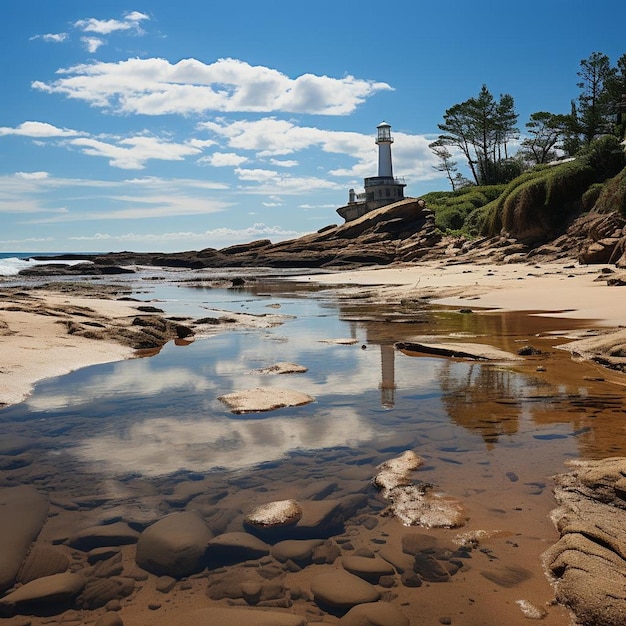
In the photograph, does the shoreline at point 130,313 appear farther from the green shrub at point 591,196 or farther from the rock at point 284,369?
the green shrub at point 591,196

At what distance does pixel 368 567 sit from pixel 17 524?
1979mm

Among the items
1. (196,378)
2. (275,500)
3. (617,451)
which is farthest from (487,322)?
(275,500)

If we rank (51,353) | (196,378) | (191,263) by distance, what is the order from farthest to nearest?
(191,263) < (51,353) < (196,378)

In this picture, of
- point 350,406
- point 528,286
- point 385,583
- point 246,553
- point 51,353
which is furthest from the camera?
point 528,286

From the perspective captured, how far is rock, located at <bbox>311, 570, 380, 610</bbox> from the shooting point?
8.45 feet

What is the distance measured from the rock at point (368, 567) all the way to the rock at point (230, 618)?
42 cm

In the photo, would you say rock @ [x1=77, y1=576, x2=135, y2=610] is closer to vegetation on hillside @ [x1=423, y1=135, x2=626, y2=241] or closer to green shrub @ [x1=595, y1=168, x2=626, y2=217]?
green shrub @ [x1=595, y1=168, x2=626, y2=217]

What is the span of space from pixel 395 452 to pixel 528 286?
14.8m

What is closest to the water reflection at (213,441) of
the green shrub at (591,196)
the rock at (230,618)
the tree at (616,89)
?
the rock at (230,618)

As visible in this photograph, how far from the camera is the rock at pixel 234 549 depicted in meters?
2.97

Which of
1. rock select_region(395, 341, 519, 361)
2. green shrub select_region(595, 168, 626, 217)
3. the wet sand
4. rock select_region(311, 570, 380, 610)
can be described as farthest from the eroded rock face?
green shrub select_region(595, 168, 626, 217)

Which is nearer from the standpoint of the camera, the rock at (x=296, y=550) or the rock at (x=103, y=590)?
the rock at (x=103, y=590)

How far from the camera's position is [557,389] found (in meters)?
5.98

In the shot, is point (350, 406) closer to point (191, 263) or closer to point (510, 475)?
point (510, 475)
